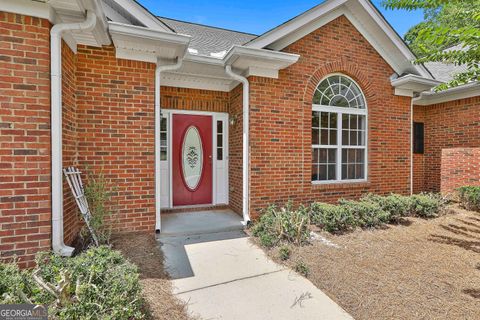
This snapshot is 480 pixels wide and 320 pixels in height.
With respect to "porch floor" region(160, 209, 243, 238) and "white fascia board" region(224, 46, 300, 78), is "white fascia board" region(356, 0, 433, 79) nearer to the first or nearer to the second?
"white fascia board" region(224, 46, 300, 78)

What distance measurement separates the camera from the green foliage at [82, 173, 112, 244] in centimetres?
386

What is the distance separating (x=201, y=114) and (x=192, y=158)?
115cm

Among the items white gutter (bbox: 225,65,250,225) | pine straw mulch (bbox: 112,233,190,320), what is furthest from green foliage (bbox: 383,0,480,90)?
pine straw mulch (bbox: 112,233,190,320)

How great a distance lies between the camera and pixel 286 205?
5.20 metres

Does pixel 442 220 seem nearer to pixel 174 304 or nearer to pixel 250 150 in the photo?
pixel 250 150

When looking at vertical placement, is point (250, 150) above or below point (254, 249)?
above

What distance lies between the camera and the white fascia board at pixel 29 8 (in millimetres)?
2904

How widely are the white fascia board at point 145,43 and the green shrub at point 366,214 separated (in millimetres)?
4494

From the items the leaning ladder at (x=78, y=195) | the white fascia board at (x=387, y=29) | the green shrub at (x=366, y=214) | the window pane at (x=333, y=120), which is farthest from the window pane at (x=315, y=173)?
the leaning ladder at (x=78, y=195)

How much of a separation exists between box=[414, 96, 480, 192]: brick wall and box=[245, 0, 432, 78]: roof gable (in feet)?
6.01

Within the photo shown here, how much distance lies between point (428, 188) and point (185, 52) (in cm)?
892

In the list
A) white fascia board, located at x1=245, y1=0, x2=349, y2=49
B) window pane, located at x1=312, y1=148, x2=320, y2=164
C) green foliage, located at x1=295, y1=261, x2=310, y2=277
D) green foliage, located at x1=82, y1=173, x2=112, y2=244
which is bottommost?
green foliage, located at x1=295, y1=261, x2=310, y2=277

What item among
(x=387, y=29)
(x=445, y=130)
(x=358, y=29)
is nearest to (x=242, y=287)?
(x=358, y=29)

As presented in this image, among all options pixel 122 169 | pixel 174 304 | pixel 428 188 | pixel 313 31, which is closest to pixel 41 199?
pixel 122 169
